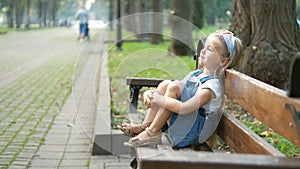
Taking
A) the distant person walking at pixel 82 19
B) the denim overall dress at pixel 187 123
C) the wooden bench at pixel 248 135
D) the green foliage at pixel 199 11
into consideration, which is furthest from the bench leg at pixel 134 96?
A: the green foliage at pixel 199 11

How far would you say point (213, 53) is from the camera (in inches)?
129

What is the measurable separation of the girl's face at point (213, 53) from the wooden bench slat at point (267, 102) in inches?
9.5

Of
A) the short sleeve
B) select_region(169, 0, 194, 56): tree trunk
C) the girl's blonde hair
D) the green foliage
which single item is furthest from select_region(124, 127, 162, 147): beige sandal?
the green foliage

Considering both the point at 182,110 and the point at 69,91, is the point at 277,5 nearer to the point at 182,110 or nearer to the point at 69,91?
the point at 182,110

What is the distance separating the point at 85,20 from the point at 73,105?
18.6 metres

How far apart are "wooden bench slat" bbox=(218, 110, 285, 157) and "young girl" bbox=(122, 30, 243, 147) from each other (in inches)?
4.9

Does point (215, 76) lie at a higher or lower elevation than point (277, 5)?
lower

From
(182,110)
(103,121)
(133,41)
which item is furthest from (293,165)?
(133,41)

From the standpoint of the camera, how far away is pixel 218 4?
48.3 meters

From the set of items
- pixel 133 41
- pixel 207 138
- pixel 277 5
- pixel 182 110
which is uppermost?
pixel 277 5

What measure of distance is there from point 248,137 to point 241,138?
17 centimetres

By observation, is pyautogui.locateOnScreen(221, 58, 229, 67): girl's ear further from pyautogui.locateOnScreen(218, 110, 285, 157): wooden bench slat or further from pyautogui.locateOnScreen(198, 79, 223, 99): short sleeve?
pyautogui.locateOnScreen(218, 110, 285, 157): wooden bench slat

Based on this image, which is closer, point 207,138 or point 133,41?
point 207,138

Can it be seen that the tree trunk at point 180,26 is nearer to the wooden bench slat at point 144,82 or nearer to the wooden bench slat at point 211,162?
the wooden bench slat at point 144,82
